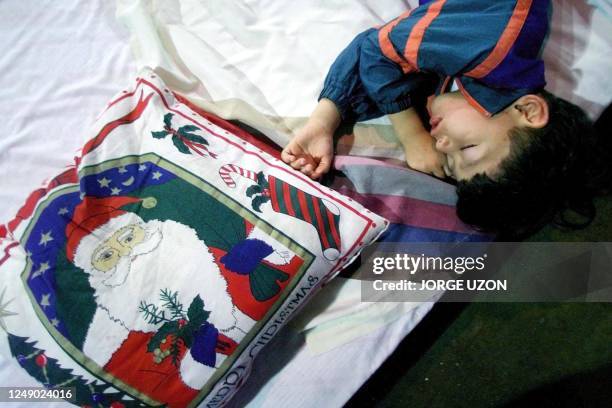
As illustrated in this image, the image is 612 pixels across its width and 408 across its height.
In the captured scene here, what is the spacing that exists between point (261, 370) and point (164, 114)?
42cm

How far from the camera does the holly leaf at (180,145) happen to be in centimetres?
57

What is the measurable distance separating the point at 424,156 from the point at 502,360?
1.63 feet

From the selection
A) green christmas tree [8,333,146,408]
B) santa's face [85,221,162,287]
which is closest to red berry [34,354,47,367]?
green christmas tree [8,333,146,408]

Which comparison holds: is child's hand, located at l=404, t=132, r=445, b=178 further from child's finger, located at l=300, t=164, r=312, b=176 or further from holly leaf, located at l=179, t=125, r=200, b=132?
holly leaf, located at l=179, t=125, r=200, b=132

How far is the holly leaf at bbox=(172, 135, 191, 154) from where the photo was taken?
57cm

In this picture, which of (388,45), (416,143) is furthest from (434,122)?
(388,45)

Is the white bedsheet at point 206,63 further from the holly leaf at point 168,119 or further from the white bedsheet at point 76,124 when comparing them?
the holly leaf at point 168,119

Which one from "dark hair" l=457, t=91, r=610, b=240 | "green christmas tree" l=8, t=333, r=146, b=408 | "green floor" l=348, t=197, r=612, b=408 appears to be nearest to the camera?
"green christmas tree" l=8, t=333, r=146, b=408

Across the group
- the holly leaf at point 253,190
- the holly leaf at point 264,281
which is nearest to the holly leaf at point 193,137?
the holly leaf at point 253,190

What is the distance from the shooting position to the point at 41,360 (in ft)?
1.58

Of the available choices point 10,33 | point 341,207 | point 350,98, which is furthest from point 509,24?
point 10,33

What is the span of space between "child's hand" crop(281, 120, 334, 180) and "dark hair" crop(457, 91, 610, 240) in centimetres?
22

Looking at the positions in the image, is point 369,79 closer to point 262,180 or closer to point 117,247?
point 262,180

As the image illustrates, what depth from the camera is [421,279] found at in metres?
0.68
